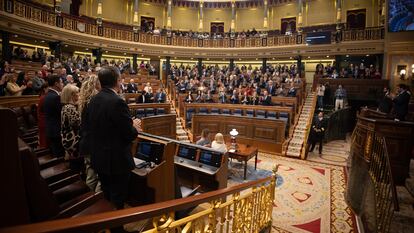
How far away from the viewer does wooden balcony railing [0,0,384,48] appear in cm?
1027

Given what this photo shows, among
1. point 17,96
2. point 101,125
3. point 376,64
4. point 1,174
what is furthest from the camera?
point 376,64

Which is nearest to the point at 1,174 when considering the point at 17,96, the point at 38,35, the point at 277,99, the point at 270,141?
the point at 17,96

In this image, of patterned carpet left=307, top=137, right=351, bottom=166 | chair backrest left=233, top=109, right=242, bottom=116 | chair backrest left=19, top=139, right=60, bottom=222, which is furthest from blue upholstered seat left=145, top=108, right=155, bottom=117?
chair backrest left=19, top=139, right=60, bottom=222

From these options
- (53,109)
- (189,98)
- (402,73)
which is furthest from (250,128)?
(402,73)

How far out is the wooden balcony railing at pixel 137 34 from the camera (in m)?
10.3

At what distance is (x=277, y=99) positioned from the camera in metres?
9.93

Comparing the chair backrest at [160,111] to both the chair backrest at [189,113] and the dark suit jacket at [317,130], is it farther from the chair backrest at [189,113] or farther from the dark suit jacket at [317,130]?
the dark suit jacket at [317,130]

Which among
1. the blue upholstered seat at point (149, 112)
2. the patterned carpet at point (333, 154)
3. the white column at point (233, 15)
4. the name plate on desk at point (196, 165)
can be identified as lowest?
the patterned carpet at point (333, 154)

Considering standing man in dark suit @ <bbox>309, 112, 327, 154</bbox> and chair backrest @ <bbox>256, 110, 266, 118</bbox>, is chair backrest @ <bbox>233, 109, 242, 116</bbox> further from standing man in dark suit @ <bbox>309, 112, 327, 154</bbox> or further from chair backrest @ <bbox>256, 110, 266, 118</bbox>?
standing man in dark suit @ <bbox>309, 112, 327, 154</bbox>

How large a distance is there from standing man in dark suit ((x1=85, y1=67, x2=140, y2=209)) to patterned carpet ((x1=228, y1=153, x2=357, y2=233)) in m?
2.81

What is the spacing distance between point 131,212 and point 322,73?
584 inches

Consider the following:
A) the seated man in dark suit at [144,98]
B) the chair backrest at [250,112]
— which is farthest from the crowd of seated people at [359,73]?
the seated man in dark suit at [144,98]

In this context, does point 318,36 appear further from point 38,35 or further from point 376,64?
point 38,35

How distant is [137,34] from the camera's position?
52.6 feet
